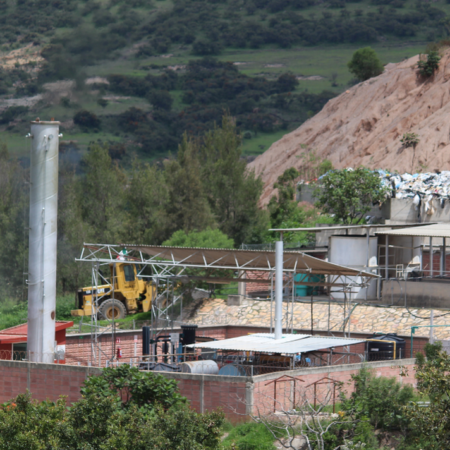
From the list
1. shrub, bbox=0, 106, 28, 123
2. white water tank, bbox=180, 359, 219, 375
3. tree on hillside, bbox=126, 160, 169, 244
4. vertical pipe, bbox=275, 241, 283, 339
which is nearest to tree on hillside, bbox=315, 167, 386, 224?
tree on hillside, bbox=126, 160, 169, 244

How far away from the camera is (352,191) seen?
45.3 metres

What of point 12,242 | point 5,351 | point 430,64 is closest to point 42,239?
point 5,351

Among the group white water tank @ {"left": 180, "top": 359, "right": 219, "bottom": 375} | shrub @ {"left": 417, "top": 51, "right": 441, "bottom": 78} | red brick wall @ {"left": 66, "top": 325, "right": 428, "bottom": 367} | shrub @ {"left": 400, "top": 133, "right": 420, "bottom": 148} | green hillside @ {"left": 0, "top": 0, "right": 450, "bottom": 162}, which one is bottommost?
red brick wall @ {"left": 66, "top": 325, "right": 428, "bottom": 367}

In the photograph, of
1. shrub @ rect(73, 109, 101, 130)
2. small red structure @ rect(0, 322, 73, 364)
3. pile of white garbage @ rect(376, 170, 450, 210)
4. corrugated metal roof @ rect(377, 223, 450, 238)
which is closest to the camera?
small red structure @ rect(0, 322, 73, 364)

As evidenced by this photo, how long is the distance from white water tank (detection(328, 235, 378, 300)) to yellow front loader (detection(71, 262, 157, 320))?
928 cm

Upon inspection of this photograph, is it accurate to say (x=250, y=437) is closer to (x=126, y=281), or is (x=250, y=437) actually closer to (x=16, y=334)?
(x=16, y=334)

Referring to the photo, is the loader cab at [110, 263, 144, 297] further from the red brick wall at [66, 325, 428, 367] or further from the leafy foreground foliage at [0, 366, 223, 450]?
the leafy foreground foliage at [0, 366, 223, 450]

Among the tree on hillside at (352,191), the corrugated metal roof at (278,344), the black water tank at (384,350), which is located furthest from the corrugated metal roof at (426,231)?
the corrugated metal roof at (278,344)

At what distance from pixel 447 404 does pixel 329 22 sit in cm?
15658

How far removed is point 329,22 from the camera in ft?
526

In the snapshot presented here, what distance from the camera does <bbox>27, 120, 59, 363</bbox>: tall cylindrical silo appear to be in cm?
2316

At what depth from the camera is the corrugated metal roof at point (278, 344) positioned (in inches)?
814

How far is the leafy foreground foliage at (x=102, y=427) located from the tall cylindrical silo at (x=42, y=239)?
7116mm

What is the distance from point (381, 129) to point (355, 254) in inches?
1510
